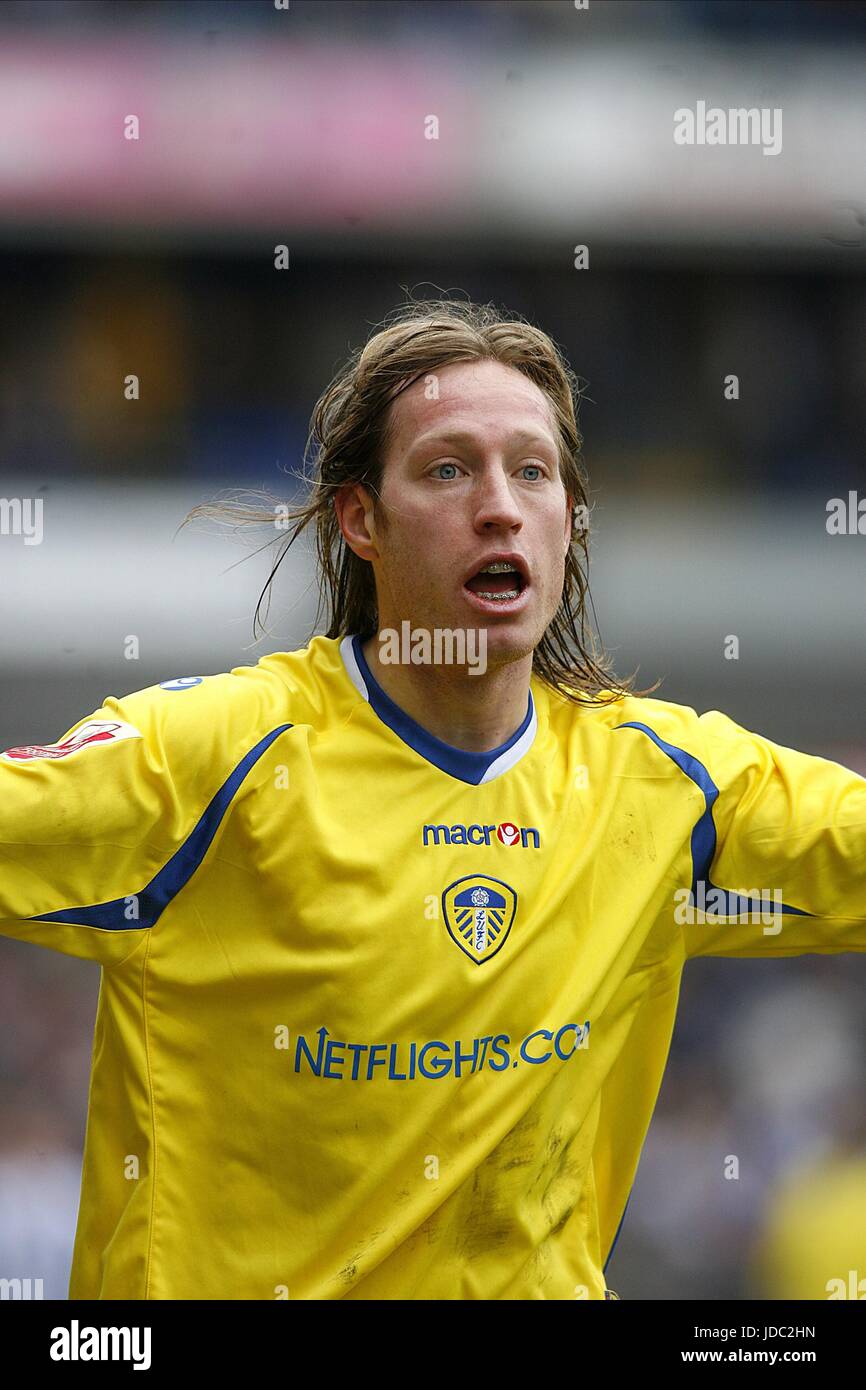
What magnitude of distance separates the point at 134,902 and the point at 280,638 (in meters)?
3.44

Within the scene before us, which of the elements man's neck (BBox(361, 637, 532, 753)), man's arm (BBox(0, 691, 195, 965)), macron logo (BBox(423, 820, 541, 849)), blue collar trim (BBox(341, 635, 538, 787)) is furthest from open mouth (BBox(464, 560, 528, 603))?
man's arm (BBox(0, 691, 195, 965))

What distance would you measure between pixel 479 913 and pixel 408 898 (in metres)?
0.11

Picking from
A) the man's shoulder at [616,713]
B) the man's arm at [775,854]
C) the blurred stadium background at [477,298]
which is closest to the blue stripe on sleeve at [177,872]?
the man's shoulder at [616,713]

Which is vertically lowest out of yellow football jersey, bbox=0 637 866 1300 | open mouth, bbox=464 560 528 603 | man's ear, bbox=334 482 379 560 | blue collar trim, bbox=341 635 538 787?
yellow football jersey, bbox=0 637 866 1300

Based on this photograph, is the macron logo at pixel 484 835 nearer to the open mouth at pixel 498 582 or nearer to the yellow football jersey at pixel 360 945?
the yellow football jersey at pixel 360 945

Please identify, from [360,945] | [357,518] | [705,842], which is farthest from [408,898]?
[357,518]

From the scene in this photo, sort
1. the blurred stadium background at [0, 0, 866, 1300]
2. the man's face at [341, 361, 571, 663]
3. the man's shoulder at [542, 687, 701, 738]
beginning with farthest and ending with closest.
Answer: the blurred stadium background at [0, 0, 866, 1300] → the man's shoulder at [542, 687, 701, 738] → the man's face at [341, 361, 571, 663]

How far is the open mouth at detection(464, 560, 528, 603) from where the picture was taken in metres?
2.26

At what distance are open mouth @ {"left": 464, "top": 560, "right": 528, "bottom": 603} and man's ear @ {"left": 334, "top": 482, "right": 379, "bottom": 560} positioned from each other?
0.20m

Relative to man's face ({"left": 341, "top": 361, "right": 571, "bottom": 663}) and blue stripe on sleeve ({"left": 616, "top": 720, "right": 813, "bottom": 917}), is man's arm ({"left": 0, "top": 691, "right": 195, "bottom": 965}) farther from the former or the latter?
blue stripe on sleeve ({"left": 616, "top": 720, "right": 813, "bottom": 917})

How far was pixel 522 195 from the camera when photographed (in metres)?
5.52

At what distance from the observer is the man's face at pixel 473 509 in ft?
7.39

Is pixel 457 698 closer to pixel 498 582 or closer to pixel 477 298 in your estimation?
pixel 498 582

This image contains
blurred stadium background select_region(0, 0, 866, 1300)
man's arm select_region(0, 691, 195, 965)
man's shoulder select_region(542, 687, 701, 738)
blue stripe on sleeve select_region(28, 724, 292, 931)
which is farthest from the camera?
blurred stadium background select_region(0, 0, 866, 1300)
